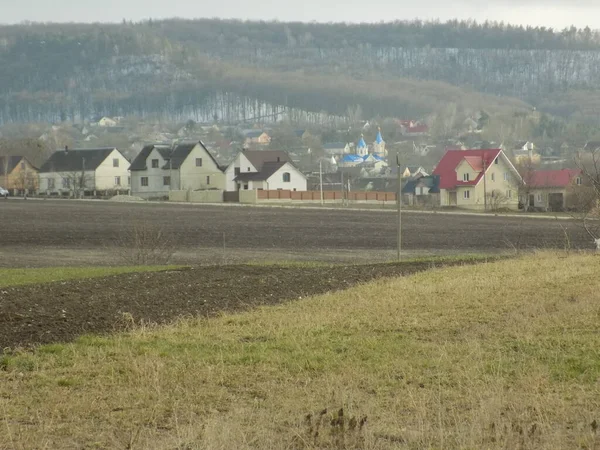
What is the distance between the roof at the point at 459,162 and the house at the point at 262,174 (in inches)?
710

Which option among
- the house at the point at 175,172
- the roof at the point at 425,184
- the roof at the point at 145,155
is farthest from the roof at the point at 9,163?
the roof at the point at 425,184

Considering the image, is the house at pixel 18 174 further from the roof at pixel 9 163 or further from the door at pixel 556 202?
the door at pixel 556 202

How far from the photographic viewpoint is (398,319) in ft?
59.5

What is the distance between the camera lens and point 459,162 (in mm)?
119000

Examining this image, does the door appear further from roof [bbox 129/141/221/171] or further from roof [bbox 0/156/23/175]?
roof [bbox 0/156/23/175]

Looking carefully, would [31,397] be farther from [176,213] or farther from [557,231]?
[176,213]

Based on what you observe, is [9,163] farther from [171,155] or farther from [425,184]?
[425,184]

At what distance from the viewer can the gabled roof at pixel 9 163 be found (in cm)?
15075

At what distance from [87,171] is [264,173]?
904 inches

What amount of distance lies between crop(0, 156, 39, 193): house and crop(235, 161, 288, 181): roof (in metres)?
26.8

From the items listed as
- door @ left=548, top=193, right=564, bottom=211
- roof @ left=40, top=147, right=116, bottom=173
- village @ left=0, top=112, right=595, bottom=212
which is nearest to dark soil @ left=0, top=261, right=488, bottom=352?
village @ left=0, top=112, right=595, bottom=212

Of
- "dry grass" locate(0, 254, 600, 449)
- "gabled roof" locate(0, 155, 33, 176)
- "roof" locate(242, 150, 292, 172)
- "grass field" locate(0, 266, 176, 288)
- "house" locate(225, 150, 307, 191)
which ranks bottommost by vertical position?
"gabled roof" locate(0, 155, 33, 176)

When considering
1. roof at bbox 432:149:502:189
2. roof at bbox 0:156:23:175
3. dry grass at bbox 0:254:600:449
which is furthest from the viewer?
roof at bbox 0:156:23:175

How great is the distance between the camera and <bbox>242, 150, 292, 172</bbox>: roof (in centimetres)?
13612
